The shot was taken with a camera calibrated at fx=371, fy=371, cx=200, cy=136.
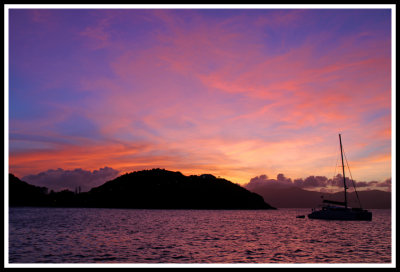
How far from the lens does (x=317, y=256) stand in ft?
119

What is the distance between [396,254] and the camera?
16688 mm

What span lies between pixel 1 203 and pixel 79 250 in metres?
22.5

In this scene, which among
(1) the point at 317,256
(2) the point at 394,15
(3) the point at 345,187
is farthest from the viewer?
(3) the point at 345,187

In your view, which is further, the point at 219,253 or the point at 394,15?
the point at 219,253

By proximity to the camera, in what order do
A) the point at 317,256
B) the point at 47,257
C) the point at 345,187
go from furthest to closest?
the point at 345,187
the point at 317,256
the point at 47,257

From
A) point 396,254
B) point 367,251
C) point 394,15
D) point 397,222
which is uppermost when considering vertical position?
point 394,15

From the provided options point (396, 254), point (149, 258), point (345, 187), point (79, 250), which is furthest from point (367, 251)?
point (345, 187)

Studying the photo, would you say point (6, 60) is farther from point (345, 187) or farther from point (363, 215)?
point (363, 215)

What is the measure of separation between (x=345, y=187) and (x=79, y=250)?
70.6 m

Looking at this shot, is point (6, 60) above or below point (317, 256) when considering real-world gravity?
above
